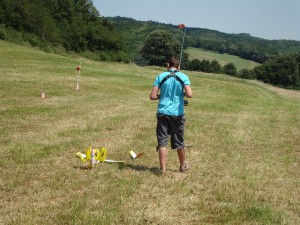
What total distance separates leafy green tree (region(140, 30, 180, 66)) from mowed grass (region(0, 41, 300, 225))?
82034 millimetres

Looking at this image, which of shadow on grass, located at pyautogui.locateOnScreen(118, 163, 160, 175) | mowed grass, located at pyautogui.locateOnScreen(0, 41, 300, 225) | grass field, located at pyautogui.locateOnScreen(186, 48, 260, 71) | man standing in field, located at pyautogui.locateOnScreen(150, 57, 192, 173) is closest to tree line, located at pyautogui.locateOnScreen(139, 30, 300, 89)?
grass field, located at pyautogui.locateOnScreen(186, 48, 260, 71)

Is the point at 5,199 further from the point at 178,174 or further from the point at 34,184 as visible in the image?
the point at 178,174

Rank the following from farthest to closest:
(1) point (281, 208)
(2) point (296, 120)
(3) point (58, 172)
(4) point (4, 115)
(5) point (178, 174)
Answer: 1. (2) point (296, 120)
2. (4) point (4, 115)
3. (5) point (178, 174)
4. (3) point (58, 172)
5. (1) point (281, 208)

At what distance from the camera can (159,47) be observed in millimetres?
97000

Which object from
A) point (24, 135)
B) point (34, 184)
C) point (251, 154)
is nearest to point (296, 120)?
point (251, 154)

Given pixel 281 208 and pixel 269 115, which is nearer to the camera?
pixel 281 208

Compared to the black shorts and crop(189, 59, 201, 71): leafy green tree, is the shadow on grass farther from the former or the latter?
crop(189, 59, 201, 71): leafy green tree

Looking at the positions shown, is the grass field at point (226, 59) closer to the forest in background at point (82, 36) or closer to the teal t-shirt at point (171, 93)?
the forest in background at point (82, 36)

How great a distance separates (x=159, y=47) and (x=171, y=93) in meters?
91.5

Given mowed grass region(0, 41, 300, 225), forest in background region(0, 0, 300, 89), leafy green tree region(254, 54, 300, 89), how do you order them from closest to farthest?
mowed grass region(0, 41, 300, 225), forest in background region(0, 0, 300, 89), leafy green tree region(254, 54, 300, 89)

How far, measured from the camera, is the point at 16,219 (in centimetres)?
488

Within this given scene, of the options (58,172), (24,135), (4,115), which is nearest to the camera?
(58,172)

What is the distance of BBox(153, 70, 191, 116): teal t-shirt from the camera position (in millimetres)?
7082

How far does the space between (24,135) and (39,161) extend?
2379 mm
